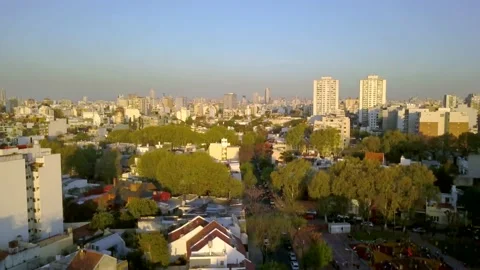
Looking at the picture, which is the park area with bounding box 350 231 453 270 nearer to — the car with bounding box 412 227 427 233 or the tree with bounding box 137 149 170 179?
the car with bounding box 412 227 427 233

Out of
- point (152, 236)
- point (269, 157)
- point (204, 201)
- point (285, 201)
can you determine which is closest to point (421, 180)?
point (285, 201)

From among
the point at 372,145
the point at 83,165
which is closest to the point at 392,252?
the point at 372,145

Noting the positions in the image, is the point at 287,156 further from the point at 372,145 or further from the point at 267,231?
the point at 267,231

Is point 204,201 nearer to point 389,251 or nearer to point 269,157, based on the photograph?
point 389,251

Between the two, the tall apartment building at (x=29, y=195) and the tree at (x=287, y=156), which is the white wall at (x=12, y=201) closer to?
the tall apartment building at (x=29, y=195)

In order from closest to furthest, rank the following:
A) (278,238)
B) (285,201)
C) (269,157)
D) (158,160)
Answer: (278,238), (285,201), (158,160), (269,157)

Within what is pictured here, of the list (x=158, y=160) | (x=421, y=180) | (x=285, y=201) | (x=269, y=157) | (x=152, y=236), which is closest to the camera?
(x=152, y=236)

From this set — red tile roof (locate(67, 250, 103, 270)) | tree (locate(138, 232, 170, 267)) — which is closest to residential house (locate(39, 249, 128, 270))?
red tile roof (locate(67, 250, 103, 270))
